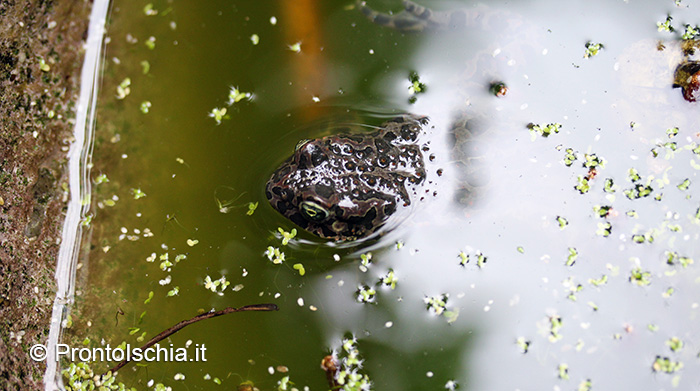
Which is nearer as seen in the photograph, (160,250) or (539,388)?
(539,388)

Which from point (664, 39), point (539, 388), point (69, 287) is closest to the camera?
point (539, 388)

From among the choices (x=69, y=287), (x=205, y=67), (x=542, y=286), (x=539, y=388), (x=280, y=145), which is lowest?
(x=539, y=388)

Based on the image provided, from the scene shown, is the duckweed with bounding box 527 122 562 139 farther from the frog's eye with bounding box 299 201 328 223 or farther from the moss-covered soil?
the moss-covered soil

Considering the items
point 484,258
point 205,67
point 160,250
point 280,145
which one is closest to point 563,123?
point 484,258

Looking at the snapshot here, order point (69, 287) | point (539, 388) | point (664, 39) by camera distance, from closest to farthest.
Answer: point (539, 388) < point (664, 39) < point (69, 287)

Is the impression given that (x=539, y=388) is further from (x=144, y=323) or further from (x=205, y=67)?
(x=205, y=67)

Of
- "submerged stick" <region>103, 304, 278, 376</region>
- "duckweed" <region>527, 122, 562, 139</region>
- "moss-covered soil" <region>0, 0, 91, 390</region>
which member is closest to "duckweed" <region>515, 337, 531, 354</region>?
"duckweed" <region>527, 122, 562, 139</region>

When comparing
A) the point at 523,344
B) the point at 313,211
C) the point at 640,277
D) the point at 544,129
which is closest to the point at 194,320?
the point at 313,211

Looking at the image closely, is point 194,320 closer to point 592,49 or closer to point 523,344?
point 523,344
